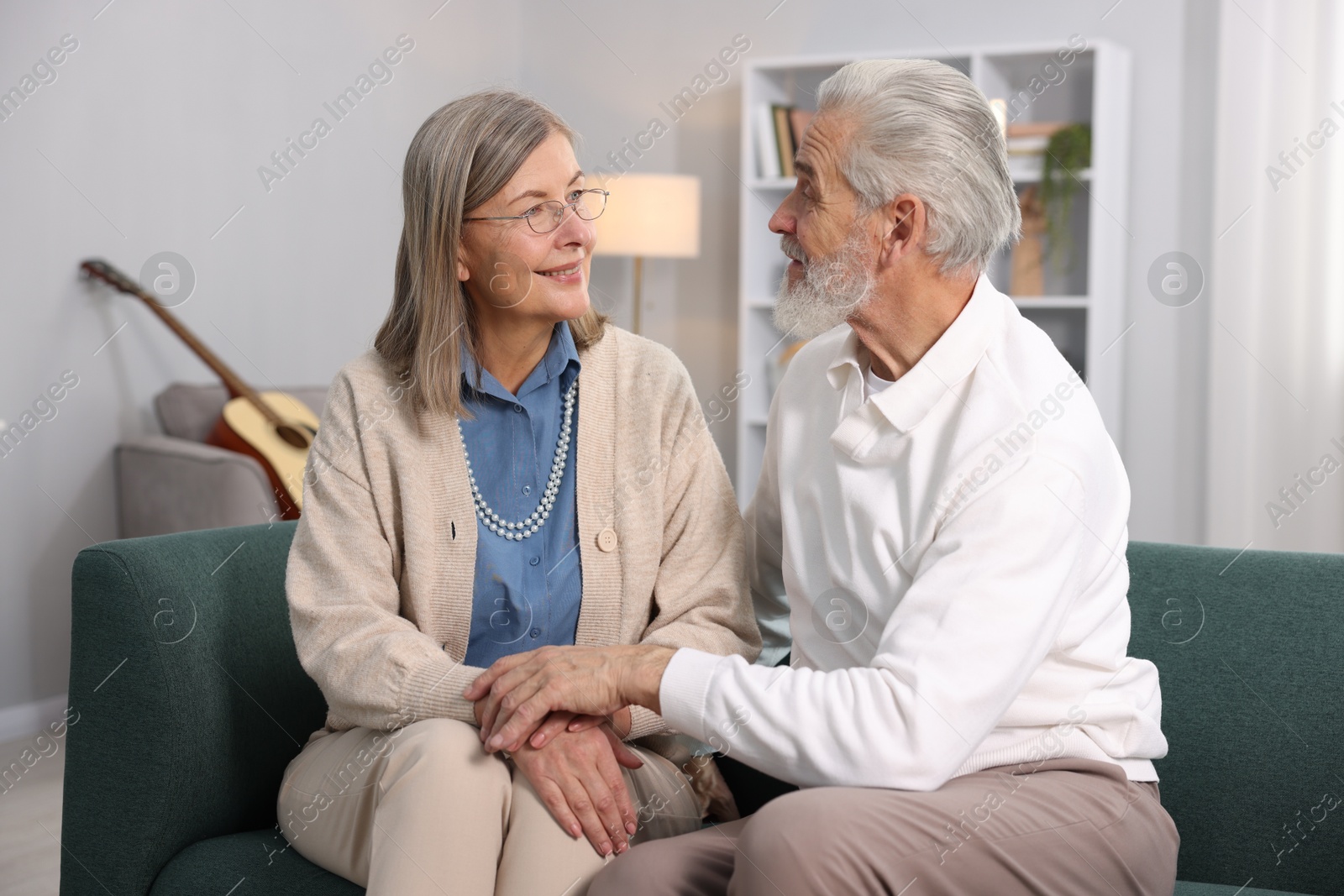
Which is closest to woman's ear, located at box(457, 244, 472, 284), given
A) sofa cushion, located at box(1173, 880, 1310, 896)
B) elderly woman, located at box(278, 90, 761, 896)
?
elderly woman, located at box(278, 90, 761, 896)

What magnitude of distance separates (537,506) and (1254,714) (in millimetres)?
919

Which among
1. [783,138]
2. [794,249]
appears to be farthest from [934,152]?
[783,138]

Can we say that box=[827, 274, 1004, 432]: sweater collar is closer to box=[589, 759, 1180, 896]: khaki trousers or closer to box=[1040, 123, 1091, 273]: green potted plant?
box=[589, 759, 1180, 896]: khaki trousers

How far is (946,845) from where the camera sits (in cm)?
116

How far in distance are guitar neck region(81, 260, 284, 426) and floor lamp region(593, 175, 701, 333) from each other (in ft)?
4.69

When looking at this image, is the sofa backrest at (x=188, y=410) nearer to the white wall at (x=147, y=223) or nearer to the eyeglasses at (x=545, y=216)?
the white wall at (x=147, y=223)

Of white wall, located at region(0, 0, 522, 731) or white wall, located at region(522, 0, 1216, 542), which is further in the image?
white wall, located at region(522, 0, 1216, 542)

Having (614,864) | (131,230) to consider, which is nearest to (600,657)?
(614,864)

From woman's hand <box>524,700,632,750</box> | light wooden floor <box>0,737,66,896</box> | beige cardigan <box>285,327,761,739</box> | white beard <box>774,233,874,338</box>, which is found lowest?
light wooden floor <box>0,737,66,896</box>

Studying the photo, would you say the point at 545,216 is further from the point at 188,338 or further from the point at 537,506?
the point at 188,338

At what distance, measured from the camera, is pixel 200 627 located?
1.52 metres

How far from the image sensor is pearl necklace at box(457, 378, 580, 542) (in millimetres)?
1544

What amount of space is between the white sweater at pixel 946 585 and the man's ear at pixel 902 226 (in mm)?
98

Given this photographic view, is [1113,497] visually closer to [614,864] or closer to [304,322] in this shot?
[614,864]
